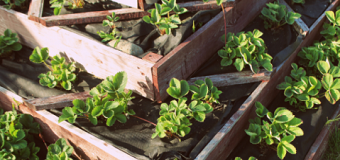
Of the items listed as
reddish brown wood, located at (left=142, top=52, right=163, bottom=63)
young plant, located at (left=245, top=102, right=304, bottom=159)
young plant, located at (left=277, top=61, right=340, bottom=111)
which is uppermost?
reddish brown wood, located at (left=142, top=52, right=163, bottom=63)

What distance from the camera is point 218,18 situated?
2.38 metres

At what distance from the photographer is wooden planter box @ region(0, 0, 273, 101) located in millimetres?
1981

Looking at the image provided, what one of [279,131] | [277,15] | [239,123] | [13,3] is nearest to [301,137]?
[279,131]

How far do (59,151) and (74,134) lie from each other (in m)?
0.16

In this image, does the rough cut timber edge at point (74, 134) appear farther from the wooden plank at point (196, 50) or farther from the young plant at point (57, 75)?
the wooden plank at point (196, 50)

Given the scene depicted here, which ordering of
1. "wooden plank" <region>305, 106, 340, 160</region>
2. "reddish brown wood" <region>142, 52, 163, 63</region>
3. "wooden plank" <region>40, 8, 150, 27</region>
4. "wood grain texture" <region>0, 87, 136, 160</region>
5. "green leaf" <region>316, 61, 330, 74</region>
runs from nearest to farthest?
"wood grain texture" <region>0, 87, 136, 160</region> < "reddish brown wood" <region>142, 52, 163, 63</region> < "wooden plank" <region>305, 106, 340, 160</region> < "green leaf" <region>316, 61, 330, 74</region> < "wooden plank" <region>40, 8, 150, 27</region>

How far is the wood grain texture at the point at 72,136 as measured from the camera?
1773 millimetres

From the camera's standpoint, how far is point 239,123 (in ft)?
6.51

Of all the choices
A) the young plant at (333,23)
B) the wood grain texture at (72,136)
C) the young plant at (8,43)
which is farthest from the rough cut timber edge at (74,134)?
the young plant at (333,23)

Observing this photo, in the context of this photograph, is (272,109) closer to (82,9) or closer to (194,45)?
(194,45)

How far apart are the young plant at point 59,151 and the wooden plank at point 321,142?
1.83 metres

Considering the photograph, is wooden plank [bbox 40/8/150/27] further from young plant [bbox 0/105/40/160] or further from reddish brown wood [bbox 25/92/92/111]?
young plant [bbox 0/105/40/160]

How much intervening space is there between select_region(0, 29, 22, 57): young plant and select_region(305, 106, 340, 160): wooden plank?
9.36 ft

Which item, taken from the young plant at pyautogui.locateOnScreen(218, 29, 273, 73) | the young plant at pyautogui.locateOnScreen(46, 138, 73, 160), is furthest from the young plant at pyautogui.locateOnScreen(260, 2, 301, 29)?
the young plant at pyautogui.locateOnScreen(46, 138, 73, 160)
